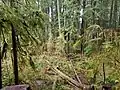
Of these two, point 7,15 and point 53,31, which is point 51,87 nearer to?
point 7,15

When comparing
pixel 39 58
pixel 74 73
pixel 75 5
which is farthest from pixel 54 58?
pixel 75 5

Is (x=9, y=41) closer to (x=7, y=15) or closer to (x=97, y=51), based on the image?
(x=7, y=15)

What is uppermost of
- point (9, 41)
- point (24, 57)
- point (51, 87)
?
point (9, 41)

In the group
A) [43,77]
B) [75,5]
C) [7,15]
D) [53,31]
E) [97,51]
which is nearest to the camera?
[7,15]

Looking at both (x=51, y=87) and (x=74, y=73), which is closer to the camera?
(x=51, y=87)

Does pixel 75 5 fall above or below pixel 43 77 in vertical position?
above

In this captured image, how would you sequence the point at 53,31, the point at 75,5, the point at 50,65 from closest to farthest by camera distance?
the point at 50,65
the point at 75,5
the point at 53,31

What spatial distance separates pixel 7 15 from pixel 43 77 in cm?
424

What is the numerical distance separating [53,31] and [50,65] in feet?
37.5

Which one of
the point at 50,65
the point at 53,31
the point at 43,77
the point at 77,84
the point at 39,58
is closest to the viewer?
the point at 77,84

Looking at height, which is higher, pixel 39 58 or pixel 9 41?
pixel 9 41

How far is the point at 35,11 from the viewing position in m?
6.21

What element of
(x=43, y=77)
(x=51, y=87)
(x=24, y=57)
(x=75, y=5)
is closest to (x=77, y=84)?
(x=51, y=87)

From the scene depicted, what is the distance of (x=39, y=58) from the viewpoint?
11125 mm
